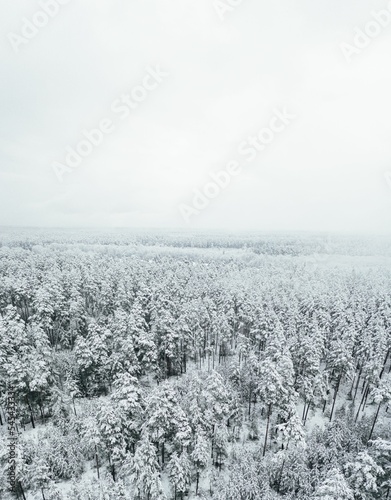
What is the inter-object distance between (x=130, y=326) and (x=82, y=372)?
8.55 m

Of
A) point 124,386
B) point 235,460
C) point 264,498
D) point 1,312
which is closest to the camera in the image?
point 264,498

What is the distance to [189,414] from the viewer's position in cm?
2989

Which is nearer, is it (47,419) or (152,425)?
(152,425)

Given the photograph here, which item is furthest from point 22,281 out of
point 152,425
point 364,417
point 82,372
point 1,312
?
point 364,417

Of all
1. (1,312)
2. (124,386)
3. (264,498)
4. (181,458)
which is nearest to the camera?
(264,498)

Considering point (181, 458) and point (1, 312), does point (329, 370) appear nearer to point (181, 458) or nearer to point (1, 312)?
point (181, 458)

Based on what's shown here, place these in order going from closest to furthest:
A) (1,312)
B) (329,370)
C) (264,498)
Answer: (264,498)
(329,370)
(1,312)

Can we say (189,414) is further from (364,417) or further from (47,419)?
(364,417)

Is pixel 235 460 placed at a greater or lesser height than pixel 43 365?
lesser

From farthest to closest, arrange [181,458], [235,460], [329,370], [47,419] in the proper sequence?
[329,370] → [47,419] → [235,460] → [181,458]

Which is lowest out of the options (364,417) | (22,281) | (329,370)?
(364,417)

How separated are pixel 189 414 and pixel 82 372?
54.8 ft

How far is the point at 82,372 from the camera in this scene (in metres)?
→ 37.8

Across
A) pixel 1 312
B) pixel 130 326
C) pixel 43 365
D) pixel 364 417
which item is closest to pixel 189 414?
pixel 130 326
